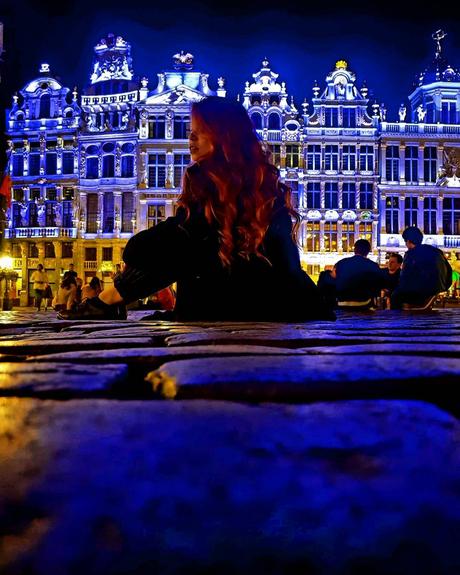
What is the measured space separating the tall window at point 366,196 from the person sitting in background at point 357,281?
2323cm

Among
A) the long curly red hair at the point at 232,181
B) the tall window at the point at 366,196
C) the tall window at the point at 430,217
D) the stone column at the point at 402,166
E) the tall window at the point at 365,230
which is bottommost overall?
the long curly red hair at the point at 232,181

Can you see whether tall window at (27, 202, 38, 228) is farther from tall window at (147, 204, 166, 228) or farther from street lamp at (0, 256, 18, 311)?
street lamp at (0, 256, 18, 311)

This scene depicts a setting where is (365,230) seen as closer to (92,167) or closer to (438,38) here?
(438,38)

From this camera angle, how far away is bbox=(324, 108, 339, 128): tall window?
2945 cm

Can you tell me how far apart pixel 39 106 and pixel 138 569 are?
1342 inches

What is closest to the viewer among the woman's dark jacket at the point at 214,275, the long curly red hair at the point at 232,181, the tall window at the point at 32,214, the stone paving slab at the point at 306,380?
the stone paving slab at the point at 306,380

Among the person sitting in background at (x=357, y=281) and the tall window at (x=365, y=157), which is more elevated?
the tall window at (x=365, y=157)

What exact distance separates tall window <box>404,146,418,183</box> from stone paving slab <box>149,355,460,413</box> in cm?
2984

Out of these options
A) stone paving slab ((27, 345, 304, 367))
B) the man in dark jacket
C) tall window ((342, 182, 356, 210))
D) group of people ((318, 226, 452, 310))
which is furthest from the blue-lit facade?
stone paving slab ((27, 345, 304, 367))

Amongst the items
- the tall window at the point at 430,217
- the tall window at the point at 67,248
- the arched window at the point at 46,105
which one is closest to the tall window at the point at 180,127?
the arched window at the point at 46,105

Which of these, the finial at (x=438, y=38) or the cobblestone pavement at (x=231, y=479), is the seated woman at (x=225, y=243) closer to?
the cobblestone pavement at (x=231, y=479)

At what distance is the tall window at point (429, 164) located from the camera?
29406 millimetres

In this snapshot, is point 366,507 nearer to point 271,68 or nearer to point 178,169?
point 178,169

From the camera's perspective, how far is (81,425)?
63 centimetres
